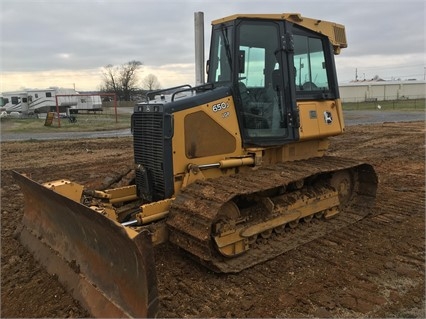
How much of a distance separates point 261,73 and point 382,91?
83.4 meters

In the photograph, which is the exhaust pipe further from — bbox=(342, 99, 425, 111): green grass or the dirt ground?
bbox=(342, 99, 425, 111): green grass

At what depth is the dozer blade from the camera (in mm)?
3520

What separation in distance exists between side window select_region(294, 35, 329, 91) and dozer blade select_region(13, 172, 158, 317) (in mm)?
3541

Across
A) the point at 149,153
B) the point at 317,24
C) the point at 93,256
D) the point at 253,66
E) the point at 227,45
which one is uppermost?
the point at 317,24

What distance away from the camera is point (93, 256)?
13.9ft

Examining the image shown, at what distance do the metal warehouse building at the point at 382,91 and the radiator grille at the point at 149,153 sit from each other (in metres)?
77.8

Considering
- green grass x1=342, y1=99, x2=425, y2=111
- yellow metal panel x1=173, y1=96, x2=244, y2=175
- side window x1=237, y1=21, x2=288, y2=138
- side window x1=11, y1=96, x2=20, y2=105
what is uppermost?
side window x1=11, y1=96, x2=20, y2=105

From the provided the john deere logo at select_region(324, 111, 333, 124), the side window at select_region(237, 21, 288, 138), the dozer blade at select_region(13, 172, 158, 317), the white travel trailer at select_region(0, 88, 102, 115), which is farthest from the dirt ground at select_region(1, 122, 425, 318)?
the white travel trailer at select_region(0, 88, 102, 115)

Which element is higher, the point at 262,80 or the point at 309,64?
the point at 309,64

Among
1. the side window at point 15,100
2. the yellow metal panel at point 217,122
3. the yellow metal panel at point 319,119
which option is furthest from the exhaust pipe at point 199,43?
the side window at point 15,100

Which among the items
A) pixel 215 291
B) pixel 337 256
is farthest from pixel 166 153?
pixel 337 256

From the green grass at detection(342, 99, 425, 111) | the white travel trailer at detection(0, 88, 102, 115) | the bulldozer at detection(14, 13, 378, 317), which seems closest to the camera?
the bulldozer at detection(14, 13, 378, 317)

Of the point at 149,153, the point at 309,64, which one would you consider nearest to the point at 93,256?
the point at 149,153

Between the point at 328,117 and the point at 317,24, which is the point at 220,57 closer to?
the point at 317,24
